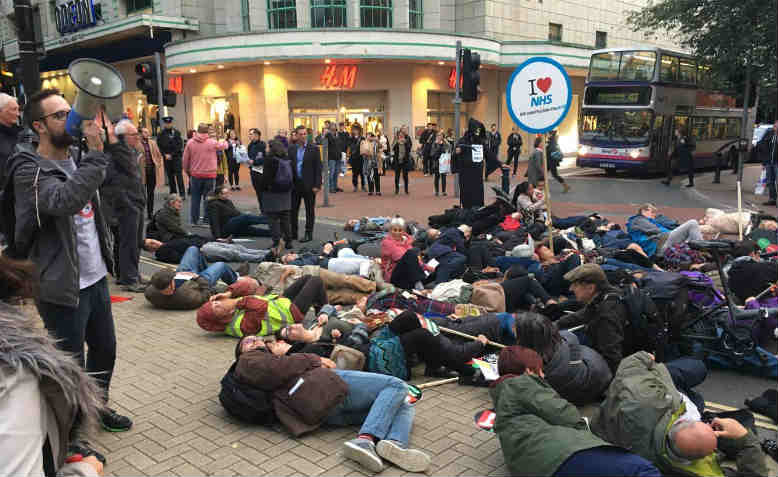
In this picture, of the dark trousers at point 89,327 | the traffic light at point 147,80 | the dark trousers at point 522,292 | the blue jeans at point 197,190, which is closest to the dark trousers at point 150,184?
the blue jeans at point 197,190

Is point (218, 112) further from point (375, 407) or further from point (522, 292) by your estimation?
point (375, 407)

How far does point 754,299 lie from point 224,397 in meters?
4.94

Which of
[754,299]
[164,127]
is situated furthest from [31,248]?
[164,127]

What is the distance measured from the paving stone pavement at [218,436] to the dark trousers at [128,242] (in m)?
2.54

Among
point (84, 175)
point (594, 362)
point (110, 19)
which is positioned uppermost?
point (110, 19)

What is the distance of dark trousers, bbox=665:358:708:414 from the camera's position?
412 cm

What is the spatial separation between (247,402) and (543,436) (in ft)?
6.43

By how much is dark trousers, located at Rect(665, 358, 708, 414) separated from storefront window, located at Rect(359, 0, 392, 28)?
77.6 ft

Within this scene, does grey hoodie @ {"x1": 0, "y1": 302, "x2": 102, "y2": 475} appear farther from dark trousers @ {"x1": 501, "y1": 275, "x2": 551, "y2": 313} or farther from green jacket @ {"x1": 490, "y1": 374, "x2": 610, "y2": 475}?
dark trousers @ {"x1": 501, "y1": 275, "x2": 551, "y2": 313}

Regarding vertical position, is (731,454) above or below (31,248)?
below

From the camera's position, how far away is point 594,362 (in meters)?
4.27

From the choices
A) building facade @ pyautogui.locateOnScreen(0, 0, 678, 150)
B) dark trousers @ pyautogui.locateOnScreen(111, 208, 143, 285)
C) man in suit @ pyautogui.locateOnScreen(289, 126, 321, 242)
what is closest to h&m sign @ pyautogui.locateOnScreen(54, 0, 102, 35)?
building facade @ pyautogui.locateOnScreen(0, 0, 678, 150)

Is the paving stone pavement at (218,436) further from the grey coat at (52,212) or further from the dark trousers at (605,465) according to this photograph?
the grey coat at (52,212)

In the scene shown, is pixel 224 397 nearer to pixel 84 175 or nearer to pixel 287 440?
pixel 287 440
